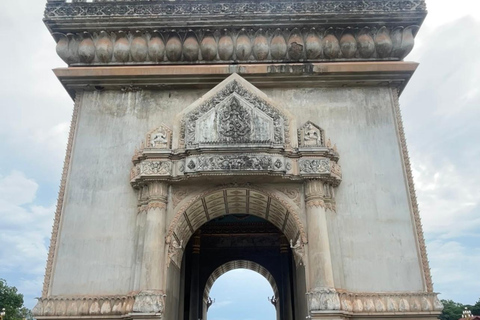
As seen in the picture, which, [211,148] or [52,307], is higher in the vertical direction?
[211,148]

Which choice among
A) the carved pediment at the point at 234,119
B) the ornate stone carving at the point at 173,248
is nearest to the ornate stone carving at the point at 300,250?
the carved pediment at the point at 234,119

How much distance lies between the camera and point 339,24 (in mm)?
12344

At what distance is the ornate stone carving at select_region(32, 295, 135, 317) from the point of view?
998 centimetres

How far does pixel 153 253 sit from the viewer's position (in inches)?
401

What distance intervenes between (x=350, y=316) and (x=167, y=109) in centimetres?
728

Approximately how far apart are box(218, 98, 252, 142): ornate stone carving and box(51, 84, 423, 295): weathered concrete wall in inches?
51.4

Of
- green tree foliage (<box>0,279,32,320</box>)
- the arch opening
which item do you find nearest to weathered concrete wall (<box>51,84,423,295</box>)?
the arch opening

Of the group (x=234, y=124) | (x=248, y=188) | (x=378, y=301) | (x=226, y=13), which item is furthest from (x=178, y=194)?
(x=378, y=301)

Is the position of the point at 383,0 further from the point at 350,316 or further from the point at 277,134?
the point at 350,316

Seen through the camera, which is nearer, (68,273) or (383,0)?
(68,273)

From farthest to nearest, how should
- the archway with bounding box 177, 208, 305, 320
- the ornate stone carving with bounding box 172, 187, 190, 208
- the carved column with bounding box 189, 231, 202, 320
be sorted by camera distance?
the archway with bounding box 177, 208, 305, 320
the carved column with bounding box 189, 231, 202, 320
the ornate stone carving with bounding box 172, 187, 190, 208

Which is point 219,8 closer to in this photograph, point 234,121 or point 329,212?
point 234,121

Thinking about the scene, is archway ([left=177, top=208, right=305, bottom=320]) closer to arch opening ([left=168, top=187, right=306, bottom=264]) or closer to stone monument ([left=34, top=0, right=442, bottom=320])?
arch opening ([left=168, top=187, right=306, bottom=264])

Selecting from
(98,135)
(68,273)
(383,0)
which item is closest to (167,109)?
(98,135)
